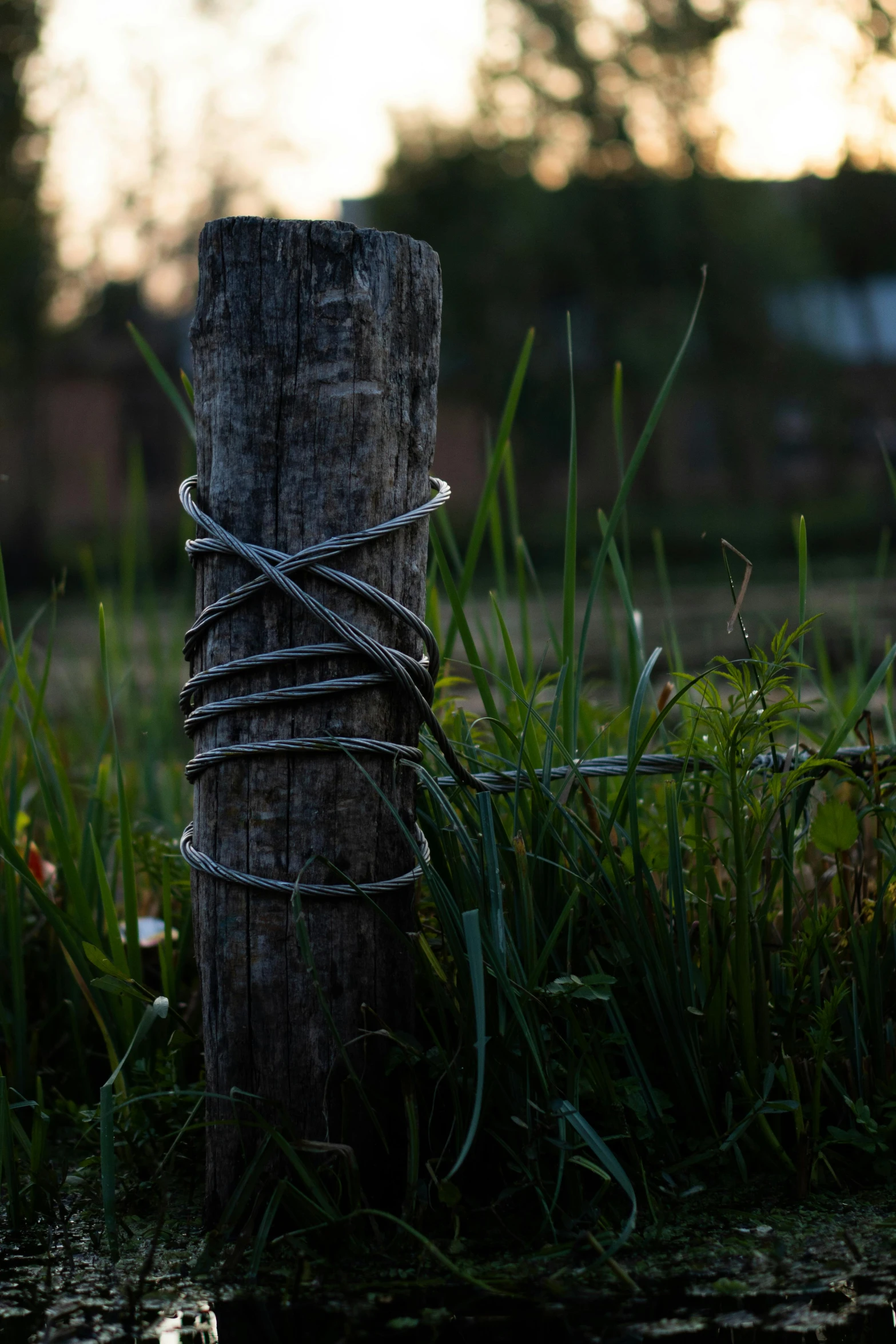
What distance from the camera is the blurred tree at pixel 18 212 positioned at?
45.8 ft

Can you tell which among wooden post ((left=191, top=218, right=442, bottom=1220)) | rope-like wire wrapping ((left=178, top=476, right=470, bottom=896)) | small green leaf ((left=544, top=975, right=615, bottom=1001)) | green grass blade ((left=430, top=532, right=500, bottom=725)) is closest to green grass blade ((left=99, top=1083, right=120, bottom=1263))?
wooden post ((left=191, top=218, right=442, bottom=1220))

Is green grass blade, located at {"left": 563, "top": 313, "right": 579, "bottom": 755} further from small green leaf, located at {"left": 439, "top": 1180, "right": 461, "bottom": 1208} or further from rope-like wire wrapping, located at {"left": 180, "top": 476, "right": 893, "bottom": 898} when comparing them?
small green leaf, located at {"left": 439, "top": 1180, "right": 461, "bottom": 1208}

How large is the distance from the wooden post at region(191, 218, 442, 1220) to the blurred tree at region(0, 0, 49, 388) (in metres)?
15.3

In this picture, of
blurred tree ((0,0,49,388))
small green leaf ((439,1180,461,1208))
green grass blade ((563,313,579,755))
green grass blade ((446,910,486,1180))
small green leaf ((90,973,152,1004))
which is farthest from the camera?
blurred tree ((0,0,49,388))

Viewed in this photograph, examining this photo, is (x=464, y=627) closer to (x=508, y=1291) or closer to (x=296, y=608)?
(x=296, y=608)

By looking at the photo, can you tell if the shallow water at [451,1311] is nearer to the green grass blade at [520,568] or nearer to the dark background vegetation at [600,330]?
the green grass blade at [520,568]

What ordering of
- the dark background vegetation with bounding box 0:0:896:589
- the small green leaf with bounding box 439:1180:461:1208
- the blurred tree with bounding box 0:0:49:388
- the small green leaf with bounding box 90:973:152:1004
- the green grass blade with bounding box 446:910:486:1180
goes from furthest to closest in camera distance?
the dark background vegetation with bounding box 0:0:896:589 < the blurred tree with bounding box 0:0:49:388 < the small green leaf with bounding box 90:973:152:1004 < the small green leaf with bounding box 439:1180:461:1208 < the green grass blade with bounding box 446:910:486:1180

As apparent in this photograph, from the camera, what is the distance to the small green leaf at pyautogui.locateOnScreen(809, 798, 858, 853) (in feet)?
4.35

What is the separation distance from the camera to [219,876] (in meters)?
1.22

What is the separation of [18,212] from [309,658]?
1675cm

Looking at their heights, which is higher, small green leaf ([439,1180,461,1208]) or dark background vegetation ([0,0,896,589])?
dark background vegetation ([0,0,896,589])

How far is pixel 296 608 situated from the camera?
1214mm

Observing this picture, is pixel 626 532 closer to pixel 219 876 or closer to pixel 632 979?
pixel 632 979

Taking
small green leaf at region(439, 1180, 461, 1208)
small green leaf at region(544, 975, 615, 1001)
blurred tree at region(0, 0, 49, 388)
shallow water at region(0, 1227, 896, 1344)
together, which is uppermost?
blurred tree at region(0, 0, 49, 388)
